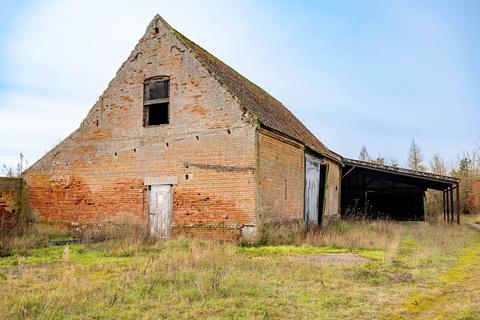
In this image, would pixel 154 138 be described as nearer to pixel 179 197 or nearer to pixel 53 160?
pixel 179 197

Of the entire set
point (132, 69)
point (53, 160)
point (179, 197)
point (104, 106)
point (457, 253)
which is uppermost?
point (132, 69)

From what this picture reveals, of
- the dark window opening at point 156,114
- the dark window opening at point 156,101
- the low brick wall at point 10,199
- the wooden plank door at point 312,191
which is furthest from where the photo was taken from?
the wooden plank door at point 312,191

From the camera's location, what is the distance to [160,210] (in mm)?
15438

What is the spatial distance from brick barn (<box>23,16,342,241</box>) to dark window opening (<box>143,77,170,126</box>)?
4 centimetres

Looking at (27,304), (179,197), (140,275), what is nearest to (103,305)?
(27,304)

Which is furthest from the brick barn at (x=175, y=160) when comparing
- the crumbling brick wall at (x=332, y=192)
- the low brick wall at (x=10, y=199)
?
the crumbling brick wall at (x=332, y=192)

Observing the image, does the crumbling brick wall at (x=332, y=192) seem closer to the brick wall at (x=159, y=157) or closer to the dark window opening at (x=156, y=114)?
the brick wall at (x=159, y=157)

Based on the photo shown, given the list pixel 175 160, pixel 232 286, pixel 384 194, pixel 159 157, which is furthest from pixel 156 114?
pixel 384 194

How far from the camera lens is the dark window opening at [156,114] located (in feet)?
54.1

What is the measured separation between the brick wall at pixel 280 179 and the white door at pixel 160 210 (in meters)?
3.45

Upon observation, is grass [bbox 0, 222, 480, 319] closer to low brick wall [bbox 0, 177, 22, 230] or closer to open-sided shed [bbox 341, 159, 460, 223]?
low brick wall [bbox 0, 177, 22, 230]

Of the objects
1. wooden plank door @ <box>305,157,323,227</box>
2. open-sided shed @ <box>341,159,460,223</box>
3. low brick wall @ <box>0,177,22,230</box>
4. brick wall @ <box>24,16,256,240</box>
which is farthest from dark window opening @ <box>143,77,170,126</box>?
open-sided shed @ <box>341,159,460,223</box>

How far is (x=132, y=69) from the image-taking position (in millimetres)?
16812

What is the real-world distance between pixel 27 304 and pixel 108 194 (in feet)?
36.6
